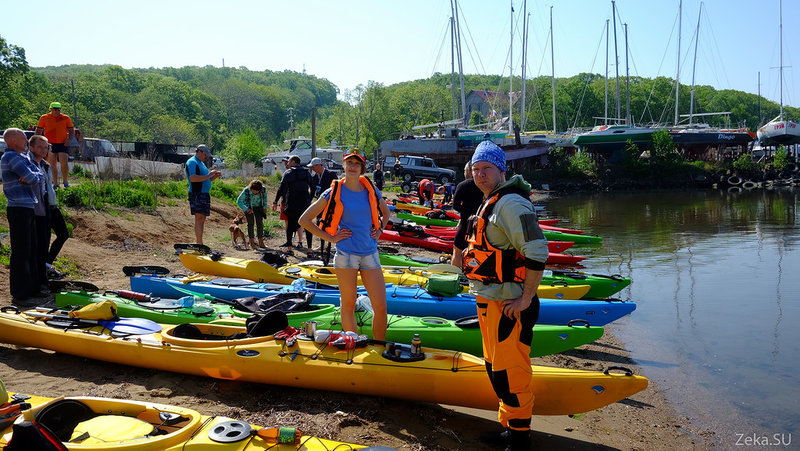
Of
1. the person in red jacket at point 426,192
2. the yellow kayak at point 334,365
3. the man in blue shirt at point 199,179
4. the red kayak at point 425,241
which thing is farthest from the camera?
the person in red jacket at point 426,192

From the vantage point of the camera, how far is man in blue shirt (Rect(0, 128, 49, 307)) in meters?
5.88

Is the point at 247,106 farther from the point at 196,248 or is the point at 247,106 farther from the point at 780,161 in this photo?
the point at 196,248

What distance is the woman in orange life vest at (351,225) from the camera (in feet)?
14.4

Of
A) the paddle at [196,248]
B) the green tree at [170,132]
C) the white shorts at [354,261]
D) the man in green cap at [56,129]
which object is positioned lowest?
the paddle at [196,248]

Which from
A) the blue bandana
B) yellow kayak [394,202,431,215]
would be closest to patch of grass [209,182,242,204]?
yellow kayak [394,202,431,215]

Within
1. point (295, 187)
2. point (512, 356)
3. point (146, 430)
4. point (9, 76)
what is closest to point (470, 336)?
point (512, 356)

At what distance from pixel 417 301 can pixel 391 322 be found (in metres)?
1.06

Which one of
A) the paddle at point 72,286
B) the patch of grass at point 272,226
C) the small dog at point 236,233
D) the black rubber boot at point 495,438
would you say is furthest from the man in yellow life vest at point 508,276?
the patch of grass at point 272,226

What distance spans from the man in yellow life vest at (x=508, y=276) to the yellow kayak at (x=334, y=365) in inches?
24.7

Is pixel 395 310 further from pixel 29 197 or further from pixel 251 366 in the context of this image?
pixel 29 197

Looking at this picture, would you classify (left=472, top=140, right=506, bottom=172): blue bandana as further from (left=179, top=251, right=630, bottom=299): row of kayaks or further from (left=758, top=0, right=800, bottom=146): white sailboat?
(left=758, top=0, right=800, bottom=146): white sailboat

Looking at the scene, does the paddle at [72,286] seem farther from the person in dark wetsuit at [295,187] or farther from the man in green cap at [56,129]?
the man in green cap at [56,129]

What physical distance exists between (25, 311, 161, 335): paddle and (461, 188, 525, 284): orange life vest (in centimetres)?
320

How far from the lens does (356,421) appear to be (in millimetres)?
3936
